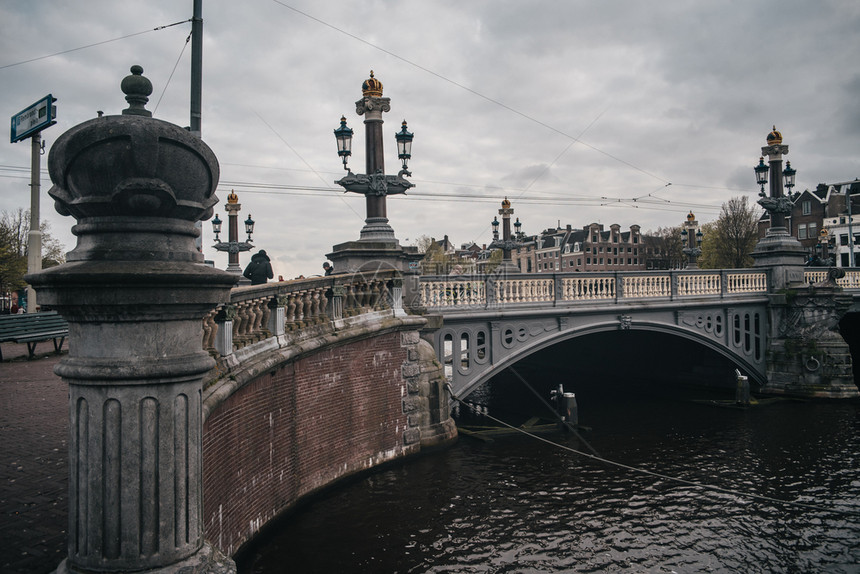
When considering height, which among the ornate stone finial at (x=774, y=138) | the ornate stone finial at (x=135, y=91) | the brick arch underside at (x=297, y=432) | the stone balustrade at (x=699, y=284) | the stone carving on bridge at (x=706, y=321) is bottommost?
the brick arch underside at (x=297, y=432)

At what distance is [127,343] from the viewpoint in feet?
10.5

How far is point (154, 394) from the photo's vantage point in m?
3.23

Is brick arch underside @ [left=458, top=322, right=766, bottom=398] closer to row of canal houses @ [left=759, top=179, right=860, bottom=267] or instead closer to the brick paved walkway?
the brick paved walkway

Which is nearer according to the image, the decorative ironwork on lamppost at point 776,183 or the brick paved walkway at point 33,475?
the brick paved walkway at point 33,475

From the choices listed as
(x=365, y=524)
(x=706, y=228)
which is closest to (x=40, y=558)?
(x=365, y=524)

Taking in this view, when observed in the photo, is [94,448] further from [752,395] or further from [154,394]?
[752,395]

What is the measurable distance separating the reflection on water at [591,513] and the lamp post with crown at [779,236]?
27.6 feet

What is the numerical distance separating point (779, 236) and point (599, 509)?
57.7 ft

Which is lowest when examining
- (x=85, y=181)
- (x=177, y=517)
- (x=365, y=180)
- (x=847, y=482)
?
(x=847, y=482)

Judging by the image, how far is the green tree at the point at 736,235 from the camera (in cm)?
5404

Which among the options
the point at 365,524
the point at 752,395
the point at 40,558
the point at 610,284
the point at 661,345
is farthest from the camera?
the point at 661,345

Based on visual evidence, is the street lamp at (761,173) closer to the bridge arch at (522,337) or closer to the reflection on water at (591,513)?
the bridge arch at (522,337)

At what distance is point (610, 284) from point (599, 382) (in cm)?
1042

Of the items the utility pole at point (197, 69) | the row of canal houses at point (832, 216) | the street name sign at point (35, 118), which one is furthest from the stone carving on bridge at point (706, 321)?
the row of canal houses at point (832, 216)
